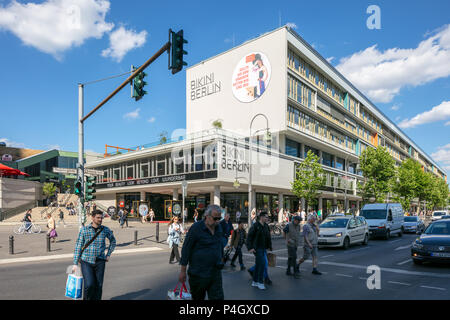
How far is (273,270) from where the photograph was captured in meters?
10.2

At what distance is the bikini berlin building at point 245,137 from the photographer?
33.4 m

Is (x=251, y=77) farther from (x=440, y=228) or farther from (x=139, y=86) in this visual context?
(x=139, y=86)

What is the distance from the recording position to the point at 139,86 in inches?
394

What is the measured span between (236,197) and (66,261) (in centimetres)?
2636

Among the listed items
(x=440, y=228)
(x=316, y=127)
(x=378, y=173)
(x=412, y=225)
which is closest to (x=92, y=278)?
(x=440, y=228)

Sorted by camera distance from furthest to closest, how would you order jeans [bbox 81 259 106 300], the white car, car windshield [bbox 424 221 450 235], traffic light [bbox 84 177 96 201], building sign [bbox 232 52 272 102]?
building sign [bbox 232 52 272 102] < the white car < traffic light [bbox 84 177 96 201] < car windshield [bbox 424 221 450 235] < jeans [bbox 81 259 106 300]

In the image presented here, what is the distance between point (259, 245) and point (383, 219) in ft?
55.1

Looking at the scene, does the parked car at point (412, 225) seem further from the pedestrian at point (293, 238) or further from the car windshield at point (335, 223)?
the pedestrian at point (293, 238)

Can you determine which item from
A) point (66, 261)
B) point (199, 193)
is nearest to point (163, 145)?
point (199, 193)

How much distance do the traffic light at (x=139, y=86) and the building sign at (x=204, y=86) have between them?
1385 inches

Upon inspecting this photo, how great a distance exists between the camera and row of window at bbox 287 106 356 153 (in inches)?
1553

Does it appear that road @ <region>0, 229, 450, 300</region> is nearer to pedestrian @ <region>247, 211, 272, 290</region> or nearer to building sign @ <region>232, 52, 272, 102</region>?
pedestrian @ <region>247, 211, 272, 290</region>

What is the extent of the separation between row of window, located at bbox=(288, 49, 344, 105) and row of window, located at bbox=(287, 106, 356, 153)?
488 cm

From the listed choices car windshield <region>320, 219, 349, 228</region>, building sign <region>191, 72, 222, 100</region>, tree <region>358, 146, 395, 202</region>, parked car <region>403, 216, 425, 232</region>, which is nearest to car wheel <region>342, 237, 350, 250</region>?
car windshield <region>320, 219, 349, 228</region>
